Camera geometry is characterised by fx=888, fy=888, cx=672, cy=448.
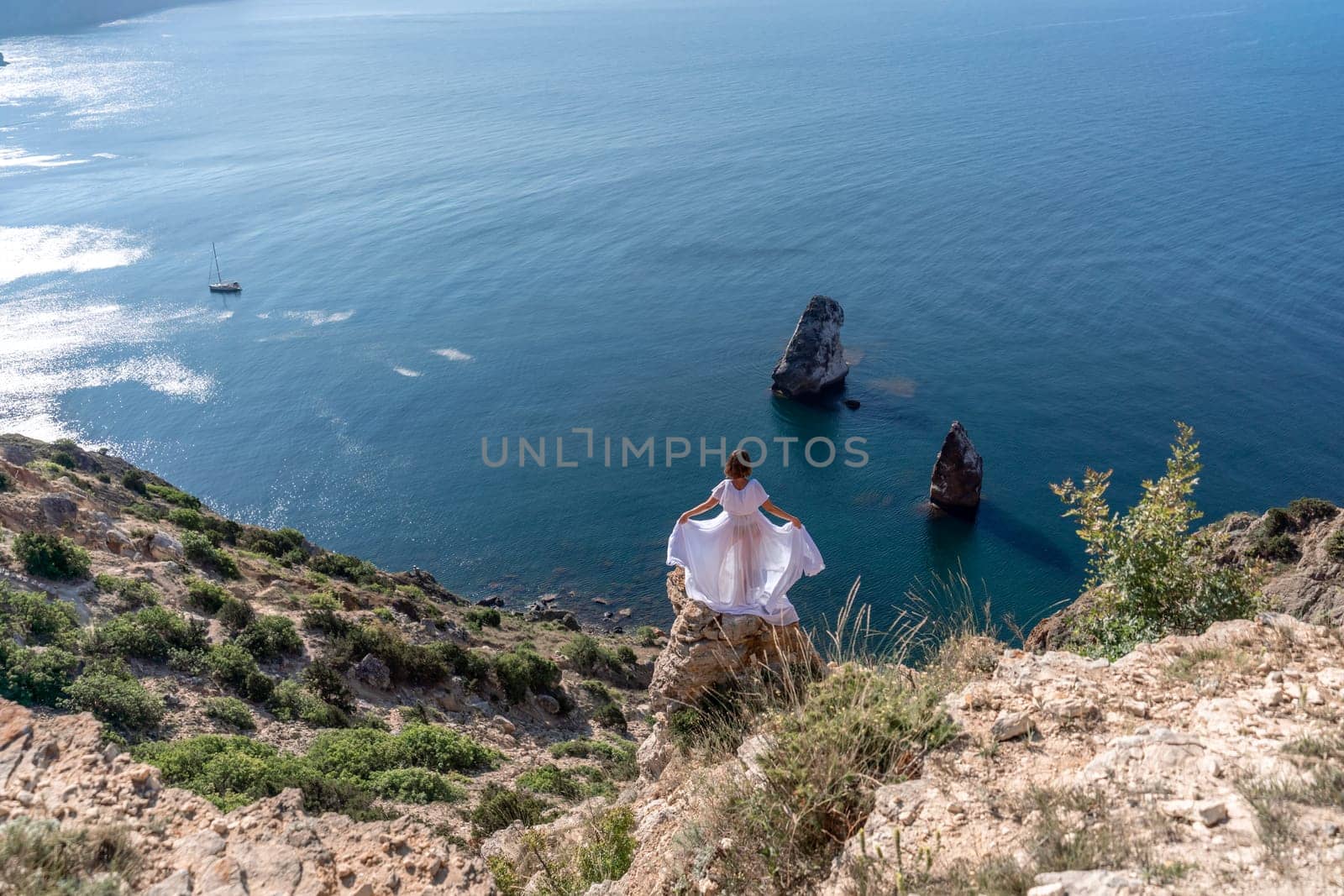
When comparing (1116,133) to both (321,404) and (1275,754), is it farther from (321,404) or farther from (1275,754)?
(1275,754)

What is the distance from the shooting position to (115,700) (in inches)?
626

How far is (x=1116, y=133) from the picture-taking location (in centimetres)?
13150

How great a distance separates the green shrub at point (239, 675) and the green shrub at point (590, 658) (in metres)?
14.3

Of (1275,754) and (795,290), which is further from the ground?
(1275,754)

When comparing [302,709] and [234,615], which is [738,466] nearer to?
[302,709]

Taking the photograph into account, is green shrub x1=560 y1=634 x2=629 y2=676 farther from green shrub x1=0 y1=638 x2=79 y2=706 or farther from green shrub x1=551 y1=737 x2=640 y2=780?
green shrub x1=0 y1=638 x2=79 y2=706

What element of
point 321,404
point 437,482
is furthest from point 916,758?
point 321,404

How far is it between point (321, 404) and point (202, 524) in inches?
1766

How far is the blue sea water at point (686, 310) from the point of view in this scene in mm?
61562

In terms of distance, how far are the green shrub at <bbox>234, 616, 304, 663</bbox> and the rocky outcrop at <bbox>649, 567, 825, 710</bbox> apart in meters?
13.2

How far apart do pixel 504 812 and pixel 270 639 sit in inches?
429

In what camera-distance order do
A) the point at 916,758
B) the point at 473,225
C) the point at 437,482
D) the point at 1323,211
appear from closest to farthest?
the point at 916,758 < the point at 437,482 < the point at 1323,211 < the point at 473,225

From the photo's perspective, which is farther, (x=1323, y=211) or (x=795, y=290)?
(x=1323, y=211)

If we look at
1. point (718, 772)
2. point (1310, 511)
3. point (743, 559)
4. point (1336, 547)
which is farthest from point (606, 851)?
point (1310, 511)
